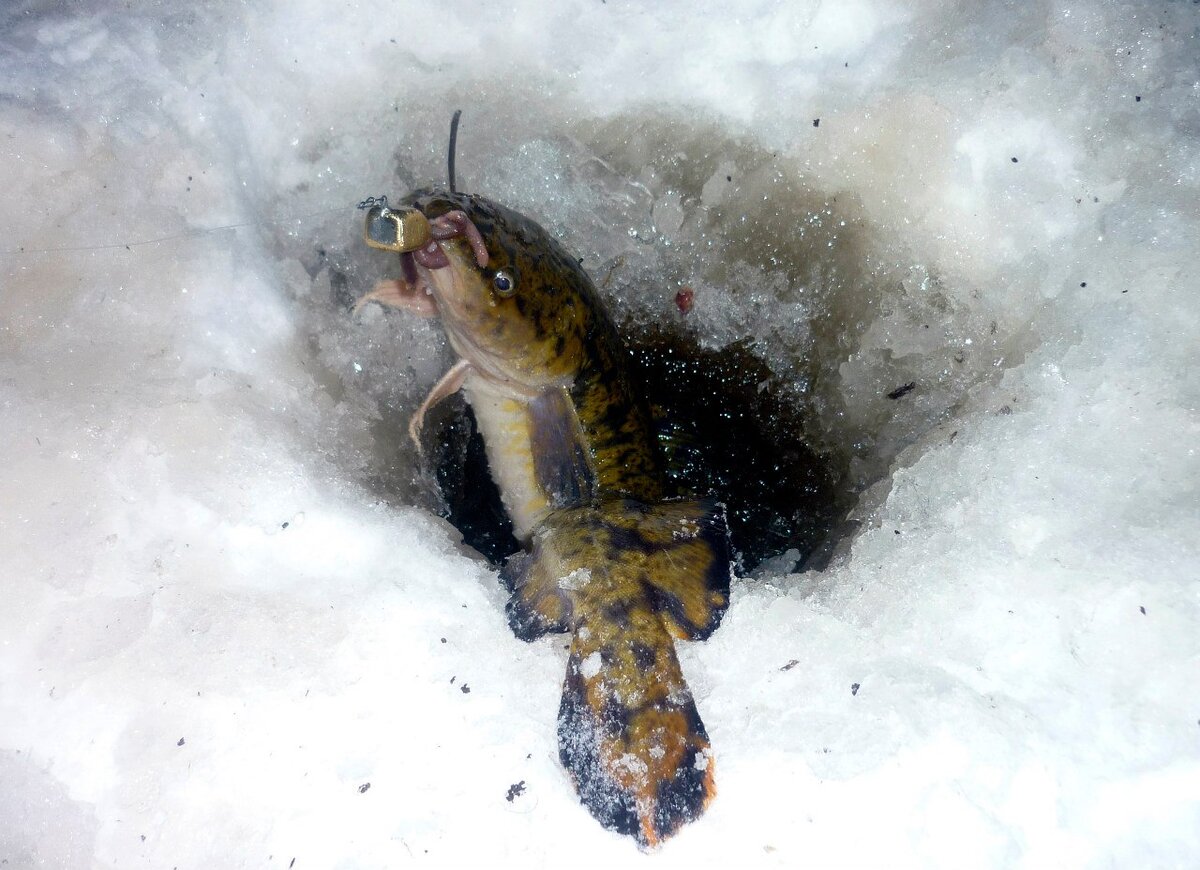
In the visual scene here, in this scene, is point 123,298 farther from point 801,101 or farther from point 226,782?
point 801,101

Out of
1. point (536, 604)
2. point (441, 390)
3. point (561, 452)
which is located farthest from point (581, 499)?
point (441, 390)

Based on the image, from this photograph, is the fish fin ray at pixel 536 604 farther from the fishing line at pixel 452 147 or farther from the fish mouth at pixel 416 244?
the fishing line at pixel 452 147

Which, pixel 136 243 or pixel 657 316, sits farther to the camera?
pixel 657 316

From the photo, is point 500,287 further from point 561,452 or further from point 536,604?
point 536,604

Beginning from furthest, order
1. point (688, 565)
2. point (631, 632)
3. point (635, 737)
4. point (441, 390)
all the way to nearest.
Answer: point (441, 390) → point (688, 565) → point (631, 632) → point (635, 737)

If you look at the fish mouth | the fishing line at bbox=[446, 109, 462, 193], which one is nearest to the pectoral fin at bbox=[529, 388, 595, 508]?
the fish mouth

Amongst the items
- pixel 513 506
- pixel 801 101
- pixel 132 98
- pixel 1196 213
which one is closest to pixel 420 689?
pixel 513 506
